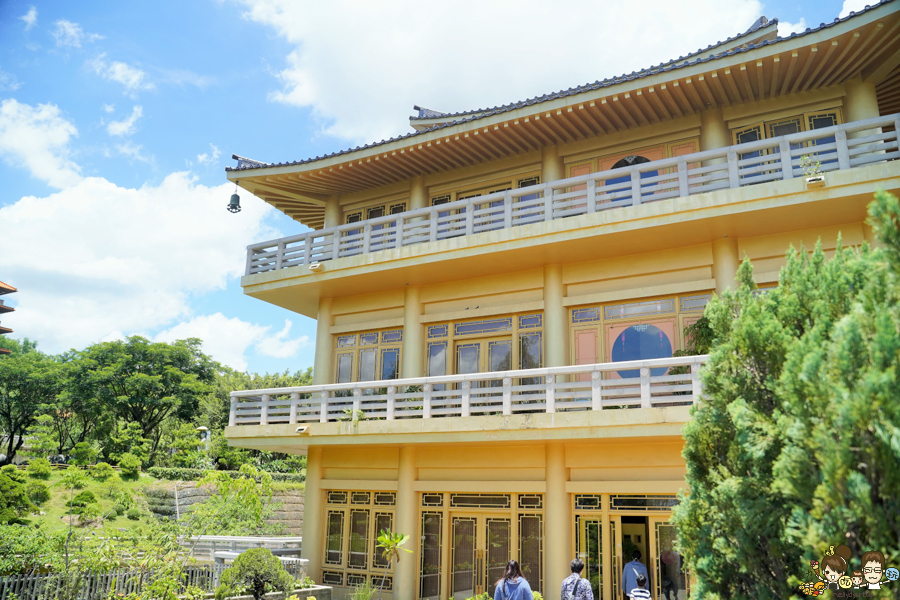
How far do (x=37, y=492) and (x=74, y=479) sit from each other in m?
4.35

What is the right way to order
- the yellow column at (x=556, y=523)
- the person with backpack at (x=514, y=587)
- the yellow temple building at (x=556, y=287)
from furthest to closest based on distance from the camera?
the yellow column at (x=556, y=523) → the yellow temple building at (x=556, y=287) → the person with backpack at (x=514, y=587)

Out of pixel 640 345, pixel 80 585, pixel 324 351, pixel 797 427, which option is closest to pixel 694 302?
pixel 640 345

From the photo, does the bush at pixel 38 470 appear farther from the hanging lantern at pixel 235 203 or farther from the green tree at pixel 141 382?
the hanging lantern at pixel 235 203

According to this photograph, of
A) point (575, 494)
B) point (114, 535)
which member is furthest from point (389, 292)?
point (114, 535)

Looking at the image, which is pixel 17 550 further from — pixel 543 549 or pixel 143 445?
pixel 143 445

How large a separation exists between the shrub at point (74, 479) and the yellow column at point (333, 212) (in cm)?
1219

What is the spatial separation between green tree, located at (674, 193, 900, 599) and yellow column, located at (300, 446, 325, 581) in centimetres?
1303

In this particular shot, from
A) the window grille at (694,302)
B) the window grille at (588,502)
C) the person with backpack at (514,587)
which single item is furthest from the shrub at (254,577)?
the window grille at (694,302)

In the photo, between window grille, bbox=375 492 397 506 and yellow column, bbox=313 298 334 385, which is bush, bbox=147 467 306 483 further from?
window grille, bbox=375 492 397 506

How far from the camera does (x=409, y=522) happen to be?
15109mm

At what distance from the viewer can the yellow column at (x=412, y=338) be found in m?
16.5

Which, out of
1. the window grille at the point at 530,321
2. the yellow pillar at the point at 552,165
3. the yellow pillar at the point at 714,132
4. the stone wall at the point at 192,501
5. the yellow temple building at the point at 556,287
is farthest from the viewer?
the stone wall at the point at 192,501

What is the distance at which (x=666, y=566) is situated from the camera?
12.4 metres

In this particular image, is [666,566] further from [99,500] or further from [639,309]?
[99,500]
